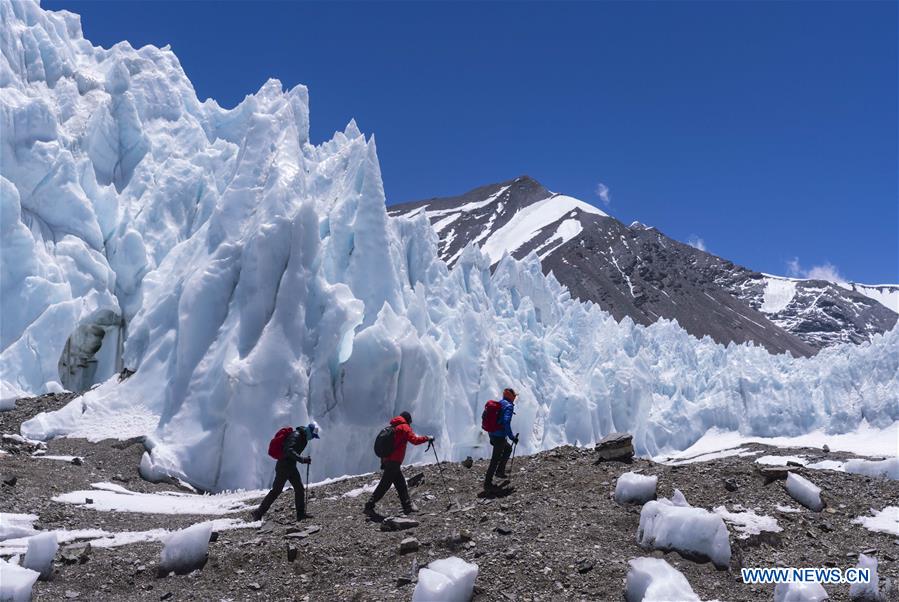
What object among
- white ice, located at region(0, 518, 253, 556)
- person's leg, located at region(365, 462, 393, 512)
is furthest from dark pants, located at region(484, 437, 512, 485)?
white ice, located at region(0, 518, 253, 556)

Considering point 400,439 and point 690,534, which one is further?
point 400,439

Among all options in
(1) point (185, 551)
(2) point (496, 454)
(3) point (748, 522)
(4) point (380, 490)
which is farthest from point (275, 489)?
(3) point (748, 522)

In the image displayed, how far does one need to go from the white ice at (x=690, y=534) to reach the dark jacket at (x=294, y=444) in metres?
4.62

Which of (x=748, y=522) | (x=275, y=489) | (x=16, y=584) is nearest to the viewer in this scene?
(x=16, y=584)

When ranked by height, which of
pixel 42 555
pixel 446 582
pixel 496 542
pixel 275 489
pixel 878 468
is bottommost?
pixel 42 555

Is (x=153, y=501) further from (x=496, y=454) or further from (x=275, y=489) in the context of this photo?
(x=496, y=454)

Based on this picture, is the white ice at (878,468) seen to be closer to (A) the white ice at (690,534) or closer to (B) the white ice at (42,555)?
(A) the white ice at (690,534)

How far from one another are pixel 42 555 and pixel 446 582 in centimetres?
429

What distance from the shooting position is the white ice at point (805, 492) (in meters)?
9.02

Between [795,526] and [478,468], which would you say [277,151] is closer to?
[478,468]

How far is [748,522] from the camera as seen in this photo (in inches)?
326

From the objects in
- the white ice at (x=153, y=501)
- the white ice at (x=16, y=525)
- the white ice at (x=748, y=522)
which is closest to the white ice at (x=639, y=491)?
the white ice at (x=748, y=522)

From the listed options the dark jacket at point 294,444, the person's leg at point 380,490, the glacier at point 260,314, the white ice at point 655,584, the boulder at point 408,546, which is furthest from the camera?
the glacier at point 260,314

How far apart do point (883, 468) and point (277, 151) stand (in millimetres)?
16573
